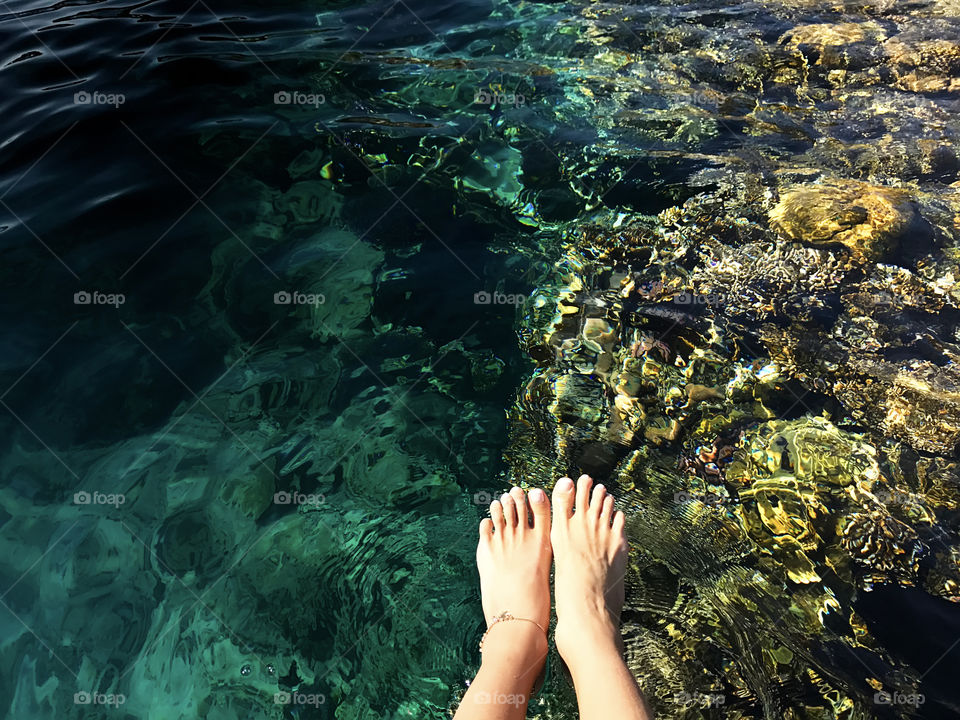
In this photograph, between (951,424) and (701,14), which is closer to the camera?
(951,424)

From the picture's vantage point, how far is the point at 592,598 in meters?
2.31

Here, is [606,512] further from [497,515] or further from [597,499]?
[497,515]

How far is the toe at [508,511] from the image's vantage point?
263 centimetres

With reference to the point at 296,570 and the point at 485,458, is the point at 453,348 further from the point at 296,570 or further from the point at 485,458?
the point at 296,570

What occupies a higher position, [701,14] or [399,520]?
[701,14]

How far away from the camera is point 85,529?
2514 mm

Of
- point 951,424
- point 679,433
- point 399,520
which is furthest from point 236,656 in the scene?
point 951,424

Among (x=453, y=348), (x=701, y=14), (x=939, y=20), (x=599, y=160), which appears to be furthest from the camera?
(x=701, y=14)

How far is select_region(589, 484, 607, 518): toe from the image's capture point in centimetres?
258

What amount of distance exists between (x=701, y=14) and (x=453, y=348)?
4.56m

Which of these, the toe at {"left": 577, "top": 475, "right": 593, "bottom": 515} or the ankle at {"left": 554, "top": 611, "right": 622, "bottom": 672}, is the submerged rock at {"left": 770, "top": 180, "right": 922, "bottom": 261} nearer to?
the toe at {"left": 577, "top": 475, "right": 593, "bottom": 515}

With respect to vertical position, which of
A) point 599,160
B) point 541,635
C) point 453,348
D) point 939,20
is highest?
point 939,20

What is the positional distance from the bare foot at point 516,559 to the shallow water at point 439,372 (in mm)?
110

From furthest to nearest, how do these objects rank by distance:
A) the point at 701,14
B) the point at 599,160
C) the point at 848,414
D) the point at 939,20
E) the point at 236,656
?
the point at 701,14 < the point at 939,20 < the point at 599,160 < the point at 848,414 < the point at 236,656
